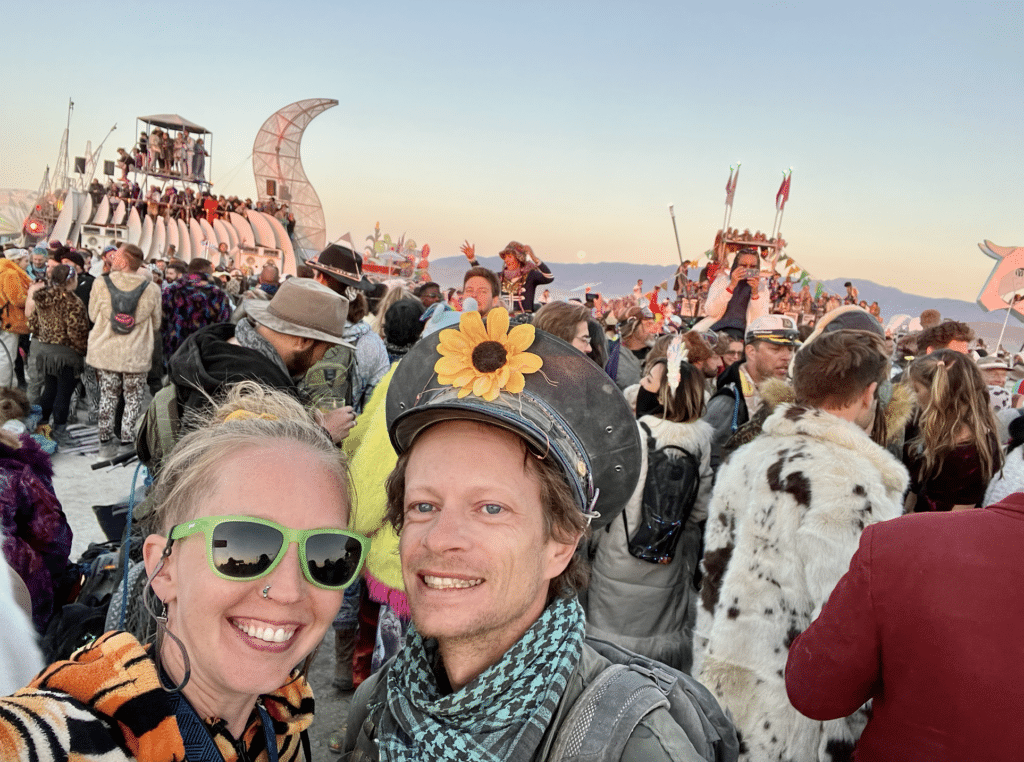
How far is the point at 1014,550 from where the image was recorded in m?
1.45

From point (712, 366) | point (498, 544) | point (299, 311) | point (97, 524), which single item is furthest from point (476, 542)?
point (97, 524)

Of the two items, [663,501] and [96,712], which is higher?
[96,712]

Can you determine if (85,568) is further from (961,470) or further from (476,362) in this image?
(961,470)

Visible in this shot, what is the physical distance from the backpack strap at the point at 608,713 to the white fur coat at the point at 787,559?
134 centimetres

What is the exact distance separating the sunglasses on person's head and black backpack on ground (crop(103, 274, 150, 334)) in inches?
255

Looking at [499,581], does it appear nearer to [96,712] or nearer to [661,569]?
[96,712]

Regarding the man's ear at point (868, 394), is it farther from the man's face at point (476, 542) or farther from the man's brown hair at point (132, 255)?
the man's brown hair at point (132, 255)

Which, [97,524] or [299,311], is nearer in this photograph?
[299,311]

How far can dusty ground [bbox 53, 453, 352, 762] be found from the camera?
10.6 ft

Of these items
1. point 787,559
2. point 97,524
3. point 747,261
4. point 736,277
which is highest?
point 747,261

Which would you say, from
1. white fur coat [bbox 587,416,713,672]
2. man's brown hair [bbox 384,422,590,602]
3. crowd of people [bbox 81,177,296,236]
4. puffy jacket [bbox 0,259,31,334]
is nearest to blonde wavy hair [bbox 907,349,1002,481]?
white fur coat [bbox 587,416,713,672]

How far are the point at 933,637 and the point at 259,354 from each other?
2.75m

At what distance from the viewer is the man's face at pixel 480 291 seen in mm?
5141

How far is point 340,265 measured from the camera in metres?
4.91
